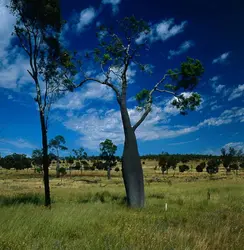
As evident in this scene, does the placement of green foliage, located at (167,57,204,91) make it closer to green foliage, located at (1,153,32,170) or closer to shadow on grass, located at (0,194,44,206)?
shadow on grass, located at (0,194,44,206)

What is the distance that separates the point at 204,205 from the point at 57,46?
1032 cm

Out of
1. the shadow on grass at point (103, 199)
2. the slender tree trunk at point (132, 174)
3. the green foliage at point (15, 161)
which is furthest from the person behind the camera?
the green foliage at point (15, 161)

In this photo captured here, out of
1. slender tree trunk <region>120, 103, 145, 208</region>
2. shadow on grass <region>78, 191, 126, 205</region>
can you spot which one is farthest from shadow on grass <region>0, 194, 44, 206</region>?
slender tree trunk <region>120, 103, 145, 208</region>

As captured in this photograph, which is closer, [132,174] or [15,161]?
[132,174]

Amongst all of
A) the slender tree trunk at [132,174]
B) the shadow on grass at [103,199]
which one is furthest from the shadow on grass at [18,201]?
the slender tree trunk at [132,174]

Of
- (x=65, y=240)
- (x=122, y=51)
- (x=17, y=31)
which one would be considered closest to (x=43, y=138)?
(x=17, y=31)

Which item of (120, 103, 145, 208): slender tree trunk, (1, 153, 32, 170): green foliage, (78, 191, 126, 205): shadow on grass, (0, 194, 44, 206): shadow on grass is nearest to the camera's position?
(0, 194, 44, 206): shadow on grass

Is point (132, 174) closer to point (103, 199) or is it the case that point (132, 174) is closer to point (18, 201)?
point (103, 199)

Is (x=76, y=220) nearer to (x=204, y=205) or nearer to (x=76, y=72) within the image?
(x=204, y=205)

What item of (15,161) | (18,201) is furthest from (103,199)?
(15,161)

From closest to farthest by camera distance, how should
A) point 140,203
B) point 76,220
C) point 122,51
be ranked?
point 76,220, point 140,203, point 122,51

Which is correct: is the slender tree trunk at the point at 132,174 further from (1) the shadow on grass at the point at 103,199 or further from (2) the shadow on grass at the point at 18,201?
(2) the shadow on grass at the point at 18,201

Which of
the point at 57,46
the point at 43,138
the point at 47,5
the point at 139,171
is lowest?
the point at 139,171

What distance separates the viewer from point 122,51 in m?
17.6
